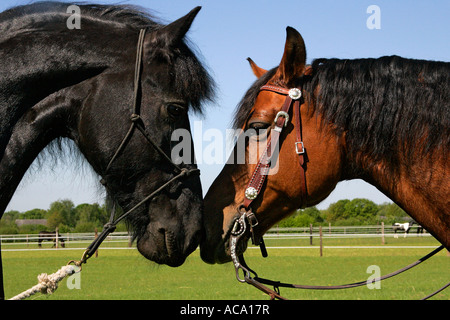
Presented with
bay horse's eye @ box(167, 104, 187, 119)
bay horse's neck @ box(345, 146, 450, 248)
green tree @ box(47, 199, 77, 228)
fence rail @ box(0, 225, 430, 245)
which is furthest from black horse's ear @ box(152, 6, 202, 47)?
green tree @ box(47, 199, 77, 228)

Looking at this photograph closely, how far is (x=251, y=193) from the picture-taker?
9.69ft

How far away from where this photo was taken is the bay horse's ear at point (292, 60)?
2.89m

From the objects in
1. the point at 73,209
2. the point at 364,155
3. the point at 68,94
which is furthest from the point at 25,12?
the point at 73,209

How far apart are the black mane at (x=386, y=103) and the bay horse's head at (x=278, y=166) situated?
0.12 metres

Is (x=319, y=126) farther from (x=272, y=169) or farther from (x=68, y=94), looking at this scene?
(x=68, y=94)

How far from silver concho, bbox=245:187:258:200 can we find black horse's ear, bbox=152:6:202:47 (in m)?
1.02

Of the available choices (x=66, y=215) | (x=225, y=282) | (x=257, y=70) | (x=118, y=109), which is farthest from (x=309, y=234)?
(x=66, y=215)

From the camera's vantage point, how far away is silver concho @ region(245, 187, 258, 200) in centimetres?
295

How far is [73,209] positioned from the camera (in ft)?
222

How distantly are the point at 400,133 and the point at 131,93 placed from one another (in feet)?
5.29

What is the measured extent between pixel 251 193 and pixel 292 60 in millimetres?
910

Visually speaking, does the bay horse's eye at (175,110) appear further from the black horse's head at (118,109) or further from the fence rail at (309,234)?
the fence rail at (309,234)

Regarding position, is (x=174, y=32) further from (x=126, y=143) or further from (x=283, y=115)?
(x=283, y=115)

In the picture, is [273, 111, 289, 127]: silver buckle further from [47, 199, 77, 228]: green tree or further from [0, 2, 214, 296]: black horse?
[47, 199, 77, 228]: green tree
